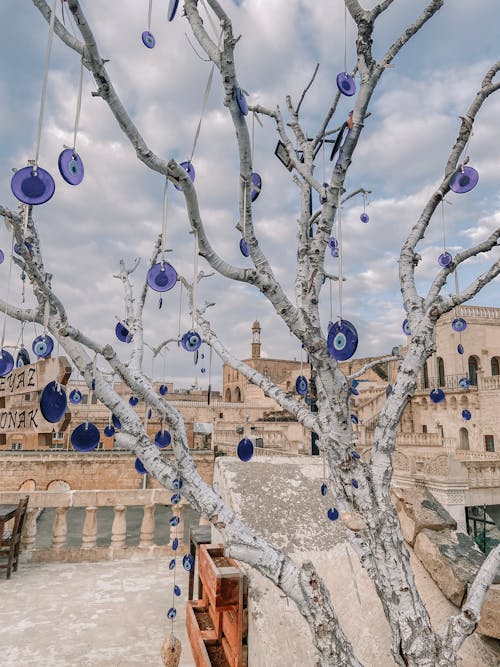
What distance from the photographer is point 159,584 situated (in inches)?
249

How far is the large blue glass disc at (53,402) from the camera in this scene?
2484mm

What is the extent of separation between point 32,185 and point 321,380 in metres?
1.87

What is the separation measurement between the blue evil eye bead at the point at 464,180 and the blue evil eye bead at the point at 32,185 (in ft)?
8.49

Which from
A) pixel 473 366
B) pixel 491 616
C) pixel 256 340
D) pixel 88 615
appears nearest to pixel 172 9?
pixel 491 616

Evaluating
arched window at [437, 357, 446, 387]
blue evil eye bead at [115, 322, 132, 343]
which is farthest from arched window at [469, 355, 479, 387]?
blue evil eye bead at [115, 322, 132, 343]

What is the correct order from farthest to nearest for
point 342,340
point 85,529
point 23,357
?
point 85,529
point 23,357
point 342,340

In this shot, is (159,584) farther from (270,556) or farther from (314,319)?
(314,319)

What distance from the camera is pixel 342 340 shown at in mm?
2631

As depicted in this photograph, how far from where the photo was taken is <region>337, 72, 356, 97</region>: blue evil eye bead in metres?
2.94

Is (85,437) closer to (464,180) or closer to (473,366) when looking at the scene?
(464,180)

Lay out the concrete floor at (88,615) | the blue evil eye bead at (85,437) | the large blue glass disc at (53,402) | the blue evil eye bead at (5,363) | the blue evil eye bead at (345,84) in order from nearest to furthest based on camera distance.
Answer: the large blue glass disc at (53,402)
the blue evil eye bead at (85,437)
the blue evil eye bead at (345,84)
the blue evil eye bead at (5,363)
the concrete floor at (88,615)

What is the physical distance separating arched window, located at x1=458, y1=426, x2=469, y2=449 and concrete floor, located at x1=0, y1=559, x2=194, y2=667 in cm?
2826

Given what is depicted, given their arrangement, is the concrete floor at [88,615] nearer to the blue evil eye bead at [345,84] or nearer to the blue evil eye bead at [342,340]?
the blue evil eye bead at [342,340]

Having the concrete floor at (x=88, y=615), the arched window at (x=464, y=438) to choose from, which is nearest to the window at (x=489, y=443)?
the arched window at (x=464, y=438)
